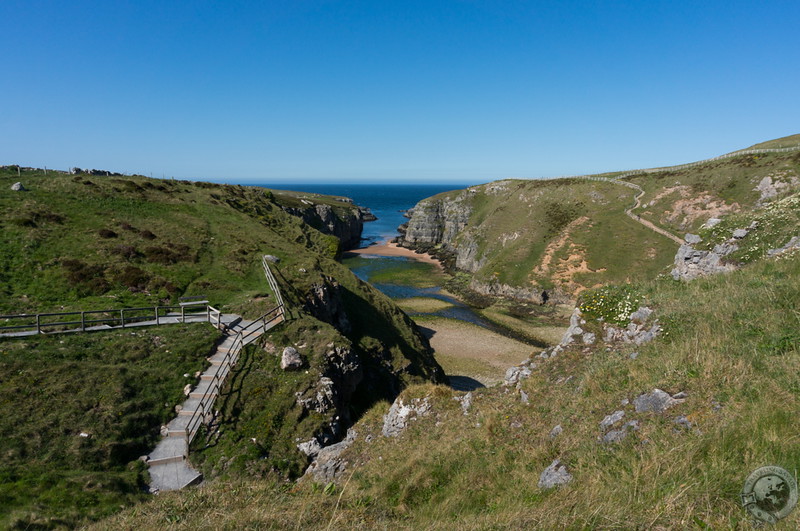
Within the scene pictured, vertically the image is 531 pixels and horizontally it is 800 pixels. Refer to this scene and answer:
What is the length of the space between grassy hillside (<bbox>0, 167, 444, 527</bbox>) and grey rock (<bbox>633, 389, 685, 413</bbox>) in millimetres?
15057

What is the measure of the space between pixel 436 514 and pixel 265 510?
13.6 ft

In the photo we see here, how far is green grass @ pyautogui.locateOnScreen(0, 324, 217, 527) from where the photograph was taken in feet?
40.0

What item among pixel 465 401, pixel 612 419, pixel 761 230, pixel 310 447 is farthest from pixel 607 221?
pixel 310 447

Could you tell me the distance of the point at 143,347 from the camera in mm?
20562

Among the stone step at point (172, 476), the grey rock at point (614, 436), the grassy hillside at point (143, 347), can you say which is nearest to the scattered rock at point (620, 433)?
the grey rock at point (614, 436)

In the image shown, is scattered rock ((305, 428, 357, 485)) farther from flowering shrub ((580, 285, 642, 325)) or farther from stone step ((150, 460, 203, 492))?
flowering shrub ((580, 285, 642, 325))

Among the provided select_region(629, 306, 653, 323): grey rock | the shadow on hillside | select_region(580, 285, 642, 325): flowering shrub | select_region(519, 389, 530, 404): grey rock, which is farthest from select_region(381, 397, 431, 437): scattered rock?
the shadow on hillside

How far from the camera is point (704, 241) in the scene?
27.0 m

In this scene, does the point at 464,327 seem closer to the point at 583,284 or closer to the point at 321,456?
the point at 583,284

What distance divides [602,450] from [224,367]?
63.1 ft

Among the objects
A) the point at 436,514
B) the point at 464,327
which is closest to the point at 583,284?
the point at 464,327

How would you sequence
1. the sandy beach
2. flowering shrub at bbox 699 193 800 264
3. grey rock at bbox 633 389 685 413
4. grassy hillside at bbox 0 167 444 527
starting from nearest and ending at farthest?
1. grey rock at bbox 633 389 685 413
2. grassy hillside at bbox 0 167 444 527
3. flowering shrub at bbox 699 193 800 264
4. the sandy beach

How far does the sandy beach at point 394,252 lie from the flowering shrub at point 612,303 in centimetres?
8556

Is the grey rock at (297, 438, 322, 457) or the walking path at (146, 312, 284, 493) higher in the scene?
the walking path at (146, 312, 284, 493)
